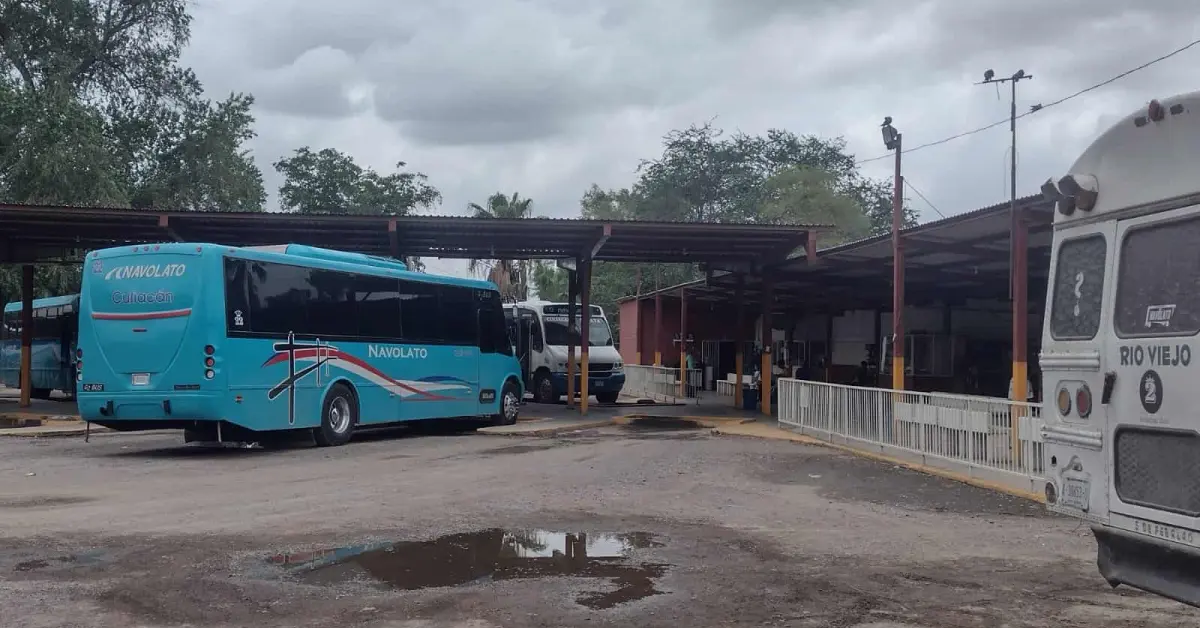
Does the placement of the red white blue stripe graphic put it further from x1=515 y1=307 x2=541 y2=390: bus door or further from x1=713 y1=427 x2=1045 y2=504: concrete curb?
x1=515 y1=307 x2=541 y2=390: bus door

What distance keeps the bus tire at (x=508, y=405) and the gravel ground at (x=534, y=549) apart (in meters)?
7.41

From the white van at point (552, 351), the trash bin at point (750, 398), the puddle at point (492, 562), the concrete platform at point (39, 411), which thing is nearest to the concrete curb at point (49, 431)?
the concrete platform at point (39, 411)

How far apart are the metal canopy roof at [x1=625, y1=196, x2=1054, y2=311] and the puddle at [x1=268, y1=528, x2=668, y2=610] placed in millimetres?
7759

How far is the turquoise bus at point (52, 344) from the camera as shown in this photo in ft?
96.5

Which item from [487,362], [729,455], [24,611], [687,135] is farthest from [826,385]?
[687,135]

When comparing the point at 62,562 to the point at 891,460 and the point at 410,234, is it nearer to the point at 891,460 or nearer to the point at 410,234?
the point at 891,460

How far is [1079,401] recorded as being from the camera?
6.11m

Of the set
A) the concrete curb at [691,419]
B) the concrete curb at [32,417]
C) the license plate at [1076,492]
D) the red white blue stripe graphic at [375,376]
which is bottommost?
the concrete curb at [691,419]

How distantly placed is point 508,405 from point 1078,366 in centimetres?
1677

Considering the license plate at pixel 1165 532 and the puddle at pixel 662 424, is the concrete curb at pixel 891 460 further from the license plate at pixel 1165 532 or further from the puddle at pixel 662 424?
the license plate at pixel 1165 532

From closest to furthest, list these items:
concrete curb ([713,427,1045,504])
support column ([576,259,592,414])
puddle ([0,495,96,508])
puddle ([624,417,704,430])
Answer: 1. puddle ([0,495,96,508])
2. concrete curb ([713,427,1045,504])
3. puddle ([624,417,704,430])
4. support column ([576,259,592,414])

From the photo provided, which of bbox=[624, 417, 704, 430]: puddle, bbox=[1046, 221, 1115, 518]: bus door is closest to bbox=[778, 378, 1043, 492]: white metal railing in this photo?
bbox=[624, 417, 704, 430]: puddle

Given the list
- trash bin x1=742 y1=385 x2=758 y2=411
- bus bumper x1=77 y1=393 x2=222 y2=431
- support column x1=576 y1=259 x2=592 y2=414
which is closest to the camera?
bus bumper x1=77 y1=393 x2=222 y2=431

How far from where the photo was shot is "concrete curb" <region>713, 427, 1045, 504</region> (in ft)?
39.2
